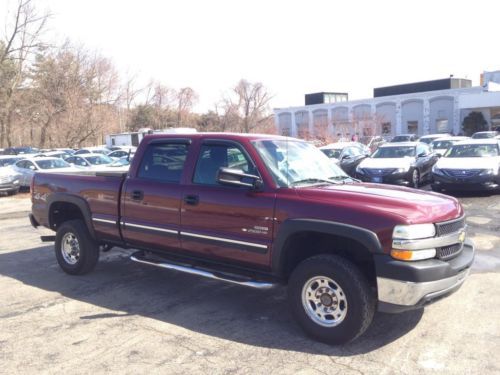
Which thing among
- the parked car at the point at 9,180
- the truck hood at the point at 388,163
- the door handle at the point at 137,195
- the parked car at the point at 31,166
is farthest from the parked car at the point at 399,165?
the parked car at the point at 9,180

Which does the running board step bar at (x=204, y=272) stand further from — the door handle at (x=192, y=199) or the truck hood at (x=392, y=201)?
the truck hood at (x=392, y=201)

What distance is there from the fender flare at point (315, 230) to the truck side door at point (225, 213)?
0.39ft

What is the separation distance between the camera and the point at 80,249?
6.64 metres

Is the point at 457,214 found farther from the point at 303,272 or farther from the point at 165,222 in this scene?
the point at 165,222

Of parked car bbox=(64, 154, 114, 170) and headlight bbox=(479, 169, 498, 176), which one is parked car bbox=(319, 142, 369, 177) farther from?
parked car bbox=(64, 154, 114, 170)

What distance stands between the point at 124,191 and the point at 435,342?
3832 mm

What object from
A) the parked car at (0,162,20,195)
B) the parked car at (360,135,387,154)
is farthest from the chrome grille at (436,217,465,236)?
the parked car at (360,135,387,154)

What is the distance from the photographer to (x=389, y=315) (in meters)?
5.11

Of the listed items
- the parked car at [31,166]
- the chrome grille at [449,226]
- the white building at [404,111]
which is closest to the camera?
the chrome grille at [449,226]

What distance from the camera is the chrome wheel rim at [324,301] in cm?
435

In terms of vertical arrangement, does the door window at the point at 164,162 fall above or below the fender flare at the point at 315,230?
above

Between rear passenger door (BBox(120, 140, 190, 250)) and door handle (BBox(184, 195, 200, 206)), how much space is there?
0.11 meters

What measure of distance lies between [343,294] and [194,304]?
1957 millimetres

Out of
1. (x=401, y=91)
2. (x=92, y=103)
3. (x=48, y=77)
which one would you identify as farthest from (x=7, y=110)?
(x=401, y=91)
